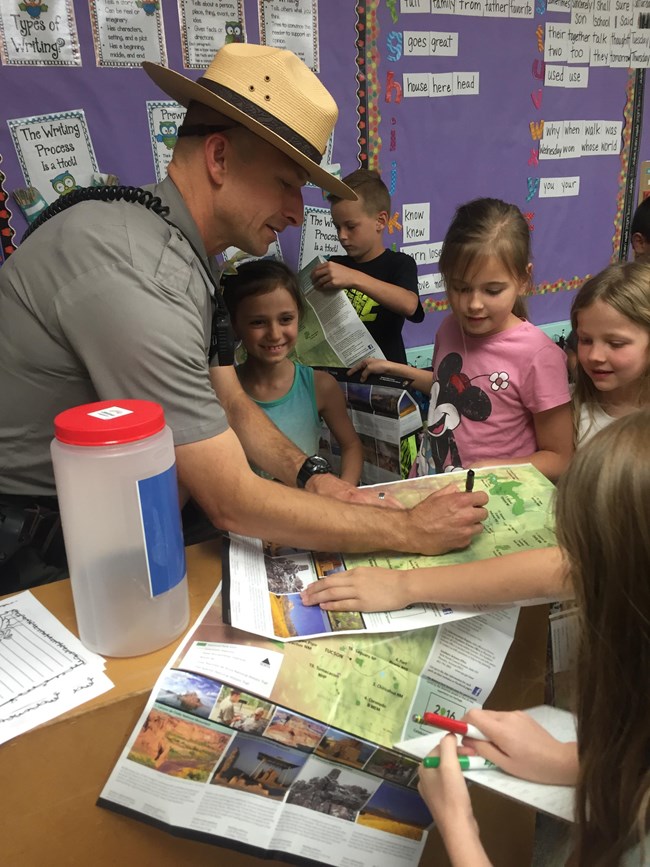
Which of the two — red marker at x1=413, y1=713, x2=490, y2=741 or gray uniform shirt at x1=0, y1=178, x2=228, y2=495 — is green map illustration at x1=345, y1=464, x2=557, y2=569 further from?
gray uniform shirt at x1=0, y1=178, x2=228, y2=495

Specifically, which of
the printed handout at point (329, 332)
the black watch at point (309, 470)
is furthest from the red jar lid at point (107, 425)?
the printed handout at point (329, 332)

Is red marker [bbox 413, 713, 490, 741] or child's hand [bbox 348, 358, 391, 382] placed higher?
child's hand [bbox 348, 358, 391, 382]

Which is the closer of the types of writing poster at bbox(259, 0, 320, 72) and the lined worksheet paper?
the lined worksheet paper

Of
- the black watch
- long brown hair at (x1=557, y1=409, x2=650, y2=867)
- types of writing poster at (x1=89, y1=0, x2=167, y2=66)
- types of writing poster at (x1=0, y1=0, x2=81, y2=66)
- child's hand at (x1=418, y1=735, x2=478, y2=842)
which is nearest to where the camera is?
long brown hair at (x1=557, y1=409, x2=650, y2=867)

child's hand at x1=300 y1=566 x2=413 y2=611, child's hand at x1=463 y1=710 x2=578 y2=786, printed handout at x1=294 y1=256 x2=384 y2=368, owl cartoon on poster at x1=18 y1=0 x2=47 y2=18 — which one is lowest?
child's hand at x1=463 y1=710 x2=578 y2=786

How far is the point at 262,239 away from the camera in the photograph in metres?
1.18

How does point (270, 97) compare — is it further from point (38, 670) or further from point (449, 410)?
point (38, 670)

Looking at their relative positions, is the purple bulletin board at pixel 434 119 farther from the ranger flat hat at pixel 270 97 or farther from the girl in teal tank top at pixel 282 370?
the ranger flat hat at pixel 270 97

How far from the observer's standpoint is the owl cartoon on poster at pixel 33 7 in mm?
1452

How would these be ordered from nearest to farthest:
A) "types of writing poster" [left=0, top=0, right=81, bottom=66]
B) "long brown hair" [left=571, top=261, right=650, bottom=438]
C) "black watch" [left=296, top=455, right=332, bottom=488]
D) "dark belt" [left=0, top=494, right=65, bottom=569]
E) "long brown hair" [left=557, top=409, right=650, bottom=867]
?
"long brown hair" [left=557, top=409, right=650, bottom=867] < "dark belt" [left=0, top=494, right=65, bottom=569] < "black watch" [left=296, top=455, right=332, bottom=488] < "long brown hair" [left=571, top=261, right=650, bottom=438] < "types of writing poster" [left=0, top=0, right=81, bottom=66]

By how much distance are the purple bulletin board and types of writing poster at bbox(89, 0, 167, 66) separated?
21 mm

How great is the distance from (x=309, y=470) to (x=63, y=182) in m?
0.99

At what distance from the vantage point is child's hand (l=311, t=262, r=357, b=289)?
64.8 inches

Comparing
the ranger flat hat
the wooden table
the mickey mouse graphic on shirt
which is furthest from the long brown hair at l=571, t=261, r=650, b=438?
the wooden table
